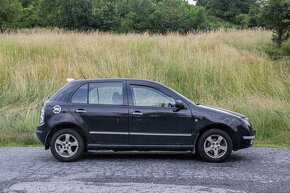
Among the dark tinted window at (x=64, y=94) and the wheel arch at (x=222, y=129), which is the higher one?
the dark tinted window at (x=64, y=94)

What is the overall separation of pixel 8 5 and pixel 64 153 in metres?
28.3

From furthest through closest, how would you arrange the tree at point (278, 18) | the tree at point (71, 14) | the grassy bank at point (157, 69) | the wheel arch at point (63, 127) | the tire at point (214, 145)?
the tree at point (71, 14)
the tree at point (278, 18)
the grassy bank at point (157, 69)
the wheel arch at point (63, 127)
the tire at point (214, 145)

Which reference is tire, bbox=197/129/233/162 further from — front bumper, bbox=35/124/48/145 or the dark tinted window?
front bumper, bbox=35/124/48/145

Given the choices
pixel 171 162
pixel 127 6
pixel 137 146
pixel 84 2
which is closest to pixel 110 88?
pixel 137 146

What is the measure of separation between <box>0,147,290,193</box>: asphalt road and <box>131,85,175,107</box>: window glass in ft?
3.45

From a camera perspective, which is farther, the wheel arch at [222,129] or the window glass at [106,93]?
the window glass at [106,93]

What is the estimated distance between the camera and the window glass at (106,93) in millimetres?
8727

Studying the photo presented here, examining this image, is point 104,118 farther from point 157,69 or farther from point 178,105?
point 157,69

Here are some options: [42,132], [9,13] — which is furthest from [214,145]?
[9,13]

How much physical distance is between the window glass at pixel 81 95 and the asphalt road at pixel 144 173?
1.10 meters

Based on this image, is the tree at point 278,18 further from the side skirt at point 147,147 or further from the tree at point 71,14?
the tree at point 71,14

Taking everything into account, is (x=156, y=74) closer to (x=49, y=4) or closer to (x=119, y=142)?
(x=119, y=142)

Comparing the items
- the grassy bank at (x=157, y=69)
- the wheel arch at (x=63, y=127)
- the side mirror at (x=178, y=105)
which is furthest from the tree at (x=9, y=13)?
the side mirror at (x=178, y=105)

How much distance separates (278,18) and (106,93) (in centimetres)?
1450
